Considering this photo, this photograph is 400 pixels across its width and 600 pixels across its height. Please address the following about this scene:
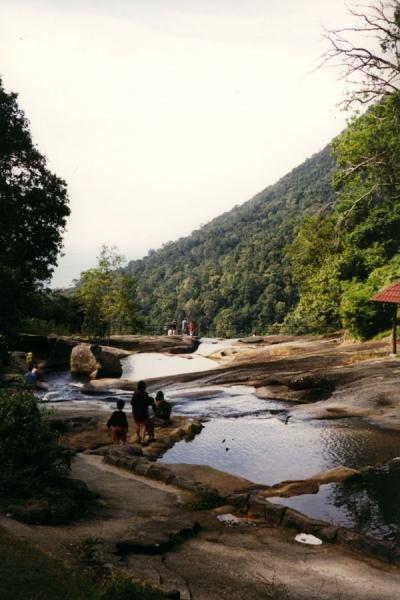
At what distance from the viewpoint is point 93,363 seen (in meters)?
34.8

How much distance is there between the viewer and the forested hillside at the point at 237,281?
97.4 meters

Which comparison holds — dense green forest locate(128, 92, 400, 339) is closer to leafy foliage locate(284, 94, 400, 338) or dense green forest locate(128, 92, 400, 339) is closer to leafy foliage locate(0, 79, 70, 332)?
leafy foliage locate(284, 94, 400, 338)

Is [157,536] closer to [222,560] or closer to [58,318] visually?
[222,560]

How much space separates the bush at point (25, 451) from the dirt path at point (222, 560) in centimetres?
122

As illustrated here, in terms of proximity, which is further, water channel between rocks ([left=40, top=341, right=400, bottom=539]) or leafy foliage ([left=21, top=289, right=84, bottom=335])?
leafy foliage ([left=21, top=289, right=84, bottom=335])

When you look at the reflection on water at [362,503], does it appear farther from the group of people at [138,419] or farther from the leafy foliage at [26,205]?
the leafy foliage at [26,205]

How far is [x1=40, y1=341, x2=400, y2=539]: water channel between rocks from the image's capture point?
1199cm

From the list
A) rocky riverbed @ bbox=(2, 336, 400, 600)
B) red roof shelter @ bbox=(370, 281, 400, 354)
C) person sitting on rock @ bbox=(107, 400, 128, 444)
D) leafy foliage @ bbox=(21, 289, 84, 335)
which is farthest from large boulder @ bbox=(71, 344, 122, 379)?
person sitting on rock @ bbox=(107, 400, 128, 444)

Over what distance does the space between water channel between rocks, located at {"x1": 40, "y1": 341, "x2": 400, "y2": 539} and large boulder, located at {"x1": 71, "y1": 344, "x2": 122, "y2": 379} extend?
7.04m

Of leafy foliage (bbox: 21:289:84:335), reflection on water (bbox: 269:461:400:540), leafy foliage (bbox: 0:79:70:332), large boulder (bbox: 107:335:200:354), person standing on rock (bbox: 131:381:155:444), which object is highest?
leafy foliage (bbox: 0:79:70:332)

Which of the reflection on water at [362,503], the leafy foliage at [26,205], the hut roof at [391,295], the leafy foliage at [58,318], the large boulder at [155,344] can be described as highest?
the leafy foliage at [26,205]

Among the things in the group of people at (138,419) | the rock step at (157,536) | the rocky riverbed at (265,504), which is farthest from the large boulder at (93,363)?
the rock step at (157,536)

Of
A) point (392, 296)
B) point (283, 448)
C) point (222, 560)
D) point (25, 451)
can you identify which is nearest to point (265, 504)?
point (222, 560)

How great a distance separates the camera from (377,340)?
1321 inches
